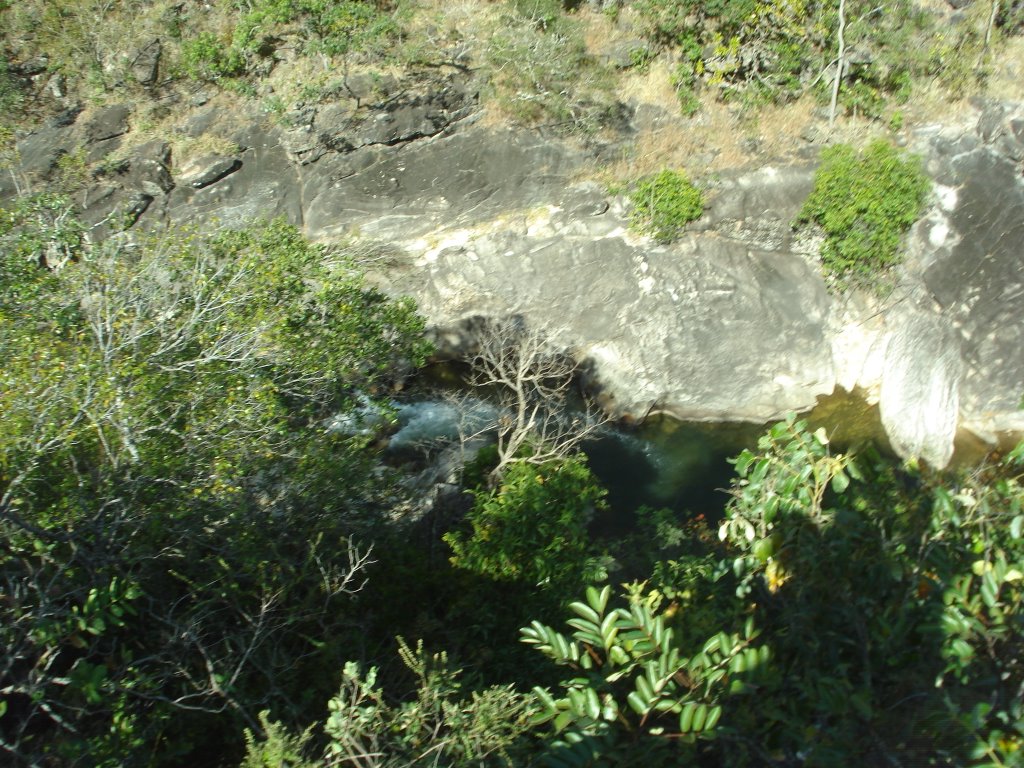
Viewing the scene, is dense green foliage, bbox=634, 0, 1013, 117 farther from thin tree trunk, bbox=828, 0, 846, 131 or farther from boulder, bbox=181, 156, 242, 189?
boulder, bbox=181, 156, 242, 189

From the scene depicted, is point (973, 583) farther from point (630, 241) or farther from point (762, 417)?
point (630, 241)

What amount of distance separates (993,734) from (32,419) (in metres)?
6.67

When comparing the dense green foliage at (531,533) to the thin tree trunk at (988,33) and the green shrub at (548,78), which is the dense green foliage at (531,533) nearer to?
the green shrub at (548,78)

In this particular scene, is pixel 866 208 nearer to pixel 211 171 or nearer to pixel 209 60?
pixel 211 171

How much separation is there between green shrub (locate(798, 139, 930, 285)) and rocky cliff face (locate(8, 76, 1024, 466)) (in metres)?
0.38

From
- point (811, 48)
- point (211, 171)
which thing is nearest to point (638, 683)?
point (211, 171)

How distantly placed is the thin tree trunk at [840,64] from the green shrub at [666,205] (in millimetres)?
3198

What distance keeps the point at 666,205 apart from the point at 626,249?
1.03 meters

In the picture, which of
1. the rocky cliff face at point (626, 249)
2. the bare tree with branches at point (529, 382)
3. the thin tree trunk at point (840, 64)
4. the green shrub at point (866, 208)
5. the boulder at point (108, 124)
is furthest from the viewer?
the boulder at point (108, 124)

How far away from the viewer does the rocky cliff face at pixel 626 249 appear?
13.0 metres

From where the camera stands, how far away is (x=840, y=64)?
14.5 m

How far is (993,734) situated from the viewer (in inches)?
81.2

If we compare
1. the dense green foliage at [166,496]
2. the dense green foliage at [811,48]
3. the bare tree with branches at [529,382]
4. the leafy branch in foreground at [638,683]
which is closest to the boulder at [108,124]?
the dense green foliage at [166,496]

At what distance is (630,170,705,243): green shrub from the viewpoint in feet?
45.4
